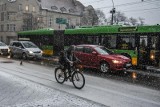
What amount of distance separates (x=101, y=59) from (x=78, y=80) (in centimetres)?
564

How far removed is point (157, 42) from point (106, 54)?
3621mm

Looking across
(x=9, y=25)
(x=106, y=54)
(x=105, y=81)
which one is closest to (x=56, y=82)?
(x=105, y=81)

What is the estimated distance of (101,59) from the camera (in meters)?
16.9

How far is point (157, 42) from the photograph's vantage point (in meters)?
18.3

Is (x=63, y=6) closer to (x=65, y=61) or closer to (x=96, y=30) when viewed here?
(x=96, y=30)

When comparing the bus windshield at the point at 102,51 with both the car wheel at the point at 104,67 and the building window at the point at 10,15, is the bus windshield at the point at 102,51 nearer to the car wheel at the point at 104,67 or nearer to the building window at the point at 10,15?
the car wheel at the point at 104,67

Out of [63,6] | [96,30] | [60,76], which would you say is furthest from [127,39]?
[63,6]

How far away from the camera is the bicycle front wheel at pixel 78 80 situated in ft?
37.1

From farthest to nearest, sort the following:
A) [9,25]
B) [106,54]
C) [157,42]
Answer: [9,25] < [157,42] < [106,54]

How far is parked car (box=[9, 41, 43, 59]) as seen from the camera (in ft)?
83.1

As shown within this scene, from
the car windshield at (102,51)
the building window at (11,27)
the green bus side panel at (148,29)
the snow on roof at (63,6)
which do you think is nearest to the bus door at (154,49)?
the green bus side panel at (148,29)

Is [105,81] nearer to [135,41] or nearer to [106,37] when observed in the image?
[135,41]

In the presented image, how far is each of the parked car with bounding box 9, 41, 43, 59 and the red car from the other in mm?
7816

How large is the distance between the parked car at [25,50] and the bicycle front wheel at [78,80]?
14.3 meters
